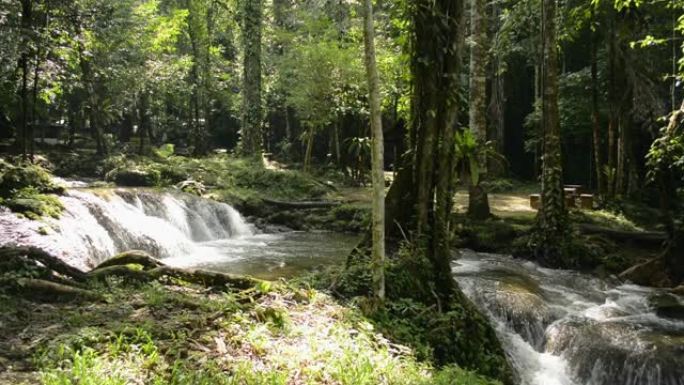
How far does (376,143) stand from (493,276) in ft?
16.2

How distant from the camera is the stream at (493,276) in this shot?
24.0ft

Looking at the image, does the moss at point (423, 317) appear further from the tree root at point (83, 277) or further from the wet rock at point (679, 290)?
the wet rock at point (679, 290)

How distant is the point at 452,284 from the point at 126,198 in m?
10.0

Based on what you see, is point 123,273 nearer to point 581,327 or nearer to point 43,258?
point 43,258

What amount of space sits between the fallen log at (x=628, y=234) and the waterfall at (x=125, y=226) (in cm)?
917

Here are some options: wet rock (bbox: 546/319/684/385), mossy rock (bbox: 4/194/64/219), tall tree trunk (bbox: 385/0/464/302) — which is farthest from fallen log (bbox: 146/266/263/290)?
mossy rock (bbox: 4/194/64/219)

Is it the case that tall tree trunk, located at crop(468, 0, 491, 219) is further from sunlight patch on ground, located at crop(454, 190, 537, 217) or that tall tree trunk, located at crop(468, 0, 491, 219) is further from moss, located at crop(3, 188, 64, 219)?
moss, located at crop(3, 188, 64, 219)

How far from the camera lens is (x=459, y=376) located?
18.8ft

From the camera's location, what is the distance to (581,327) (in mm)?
7938

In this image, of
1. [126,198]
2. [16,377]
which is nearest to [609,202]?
[126,198]

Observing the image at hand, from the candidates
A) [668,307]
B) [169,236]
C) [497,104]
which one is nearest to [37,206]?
[169,236]

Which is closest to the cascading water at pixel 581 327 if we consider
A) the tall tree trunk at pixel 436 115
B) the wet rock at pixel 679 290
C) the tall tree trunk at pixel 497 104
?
the wet rock at pixel 679 290

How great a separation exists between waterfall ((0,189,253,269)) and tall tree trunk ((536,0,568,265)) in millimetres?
7986

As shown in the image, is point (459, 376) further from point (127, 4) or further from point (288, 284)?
point (127, 4)
